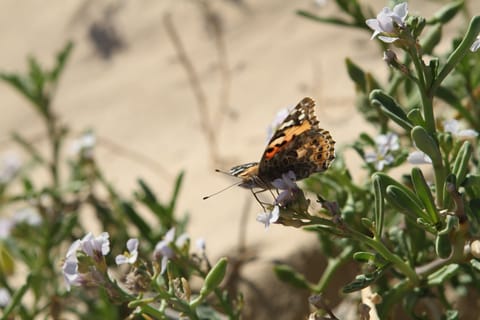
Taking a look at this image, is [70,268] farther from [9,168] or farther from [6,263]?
[9,168]

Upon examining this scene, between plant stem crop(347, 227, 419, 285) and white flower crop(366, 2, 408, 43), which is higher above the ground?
white flower crop(366, 2, 408, 43)

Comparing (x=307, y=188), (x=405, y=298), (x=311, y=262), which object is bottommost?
(x=311, y=262)

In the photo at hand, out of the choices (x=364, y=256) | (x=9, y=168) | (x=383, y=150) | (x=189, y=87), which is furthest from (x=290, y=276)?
(x=189, y=87)

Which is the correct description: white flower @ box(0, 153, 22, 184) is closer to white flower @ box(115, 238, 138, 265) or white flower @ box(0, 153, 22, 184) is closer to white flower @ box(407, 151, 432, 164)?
white flower @ box(115, 238, 138, 265)

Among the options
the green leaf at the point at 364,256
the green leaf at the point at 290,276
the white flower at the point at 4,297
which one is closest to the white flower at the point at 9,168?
the white flower at the point at 4,297

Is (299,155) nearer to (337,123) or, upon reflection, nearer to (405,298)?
(405,298)

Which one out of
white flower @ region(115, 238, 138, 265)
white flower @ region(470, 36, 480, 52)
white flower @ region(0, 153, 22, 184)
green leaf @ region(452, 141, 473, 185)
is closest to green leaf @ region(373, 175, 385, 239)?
green leaf @ region(452, 141, 473, 185)

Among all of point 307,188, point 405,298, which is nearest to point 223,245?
point 307,188
